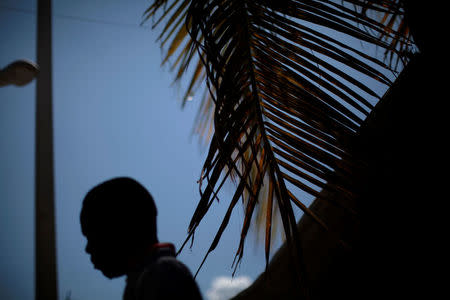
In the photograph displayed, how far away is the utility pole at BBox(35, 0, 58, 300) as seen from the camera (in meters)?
1.82

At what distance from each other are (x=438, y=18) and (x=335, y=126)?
382 millimetres

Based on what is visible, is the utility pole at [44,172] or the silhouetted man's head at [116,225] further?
the utility pole at [44,172]

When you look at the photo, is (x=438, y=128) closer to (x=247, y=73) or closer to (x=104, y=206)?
(x=247, y=73)

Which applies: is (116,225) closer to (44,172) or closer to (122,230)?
(122,230)

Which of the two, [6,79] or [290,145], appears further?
[6,79]

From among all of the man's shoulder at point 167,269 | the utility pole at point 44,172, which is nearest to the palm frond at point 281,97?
the man's shoulder at point 167,269

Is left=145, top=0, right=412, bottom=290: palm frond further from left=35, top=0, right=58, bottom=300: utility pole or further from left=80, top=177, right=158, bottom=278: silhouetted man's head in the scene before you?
left=35, top=0, right=58, bottom=300: utility pole

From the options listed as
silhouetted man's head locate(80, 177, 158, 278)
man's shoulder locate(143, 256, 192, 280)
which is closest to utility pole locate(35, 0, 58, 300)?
silhouetted man's head locate(80, 177, 158, 278)

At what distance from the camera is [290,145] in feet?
2.35

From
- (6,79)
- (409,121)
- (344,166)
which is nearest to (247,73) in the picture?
(344,166)

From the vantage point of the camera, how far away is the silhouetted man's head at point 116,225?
0.69 metres

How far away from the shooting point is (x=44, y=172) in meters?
2.10

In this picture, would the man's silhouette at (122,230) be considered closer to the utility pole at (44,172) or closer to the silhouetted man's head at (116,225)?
the silhouetted man's head at (116,225)

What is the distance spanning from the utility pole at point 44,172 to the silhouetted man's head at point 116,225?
4.75 ft
